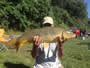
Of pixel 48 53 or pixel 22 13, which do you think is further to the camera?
pixel 22 13

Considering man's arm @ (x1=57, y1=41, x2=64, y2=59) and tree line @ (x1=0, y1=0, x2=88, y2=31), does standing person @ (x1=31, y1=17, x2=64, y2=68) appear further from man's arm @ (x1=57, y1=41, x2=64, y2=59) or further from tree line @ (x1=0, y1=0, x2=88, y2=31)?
tree line @ (x1=0, y1=0, x2=88, y2=31)

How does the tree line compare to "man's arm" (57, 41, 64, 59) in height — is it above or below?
above

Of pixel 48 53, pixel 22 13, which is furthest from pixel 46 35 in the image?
pixel 22 13

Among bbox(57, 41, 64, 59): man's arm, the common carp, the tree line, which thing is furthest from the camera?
the tree line

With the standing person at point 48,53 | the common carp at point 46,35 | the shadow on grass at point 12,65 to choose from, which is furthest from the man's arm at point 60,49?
the shadow on grass at point 12,65

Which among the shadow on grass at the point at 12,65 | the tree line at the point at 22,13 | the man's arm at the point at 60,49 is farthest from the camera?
the tree line at the point at 22,13

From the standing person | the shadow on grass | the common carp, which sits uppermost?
the common carp

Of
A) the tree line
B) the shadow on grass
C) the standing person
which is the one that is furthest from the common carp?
the tree line

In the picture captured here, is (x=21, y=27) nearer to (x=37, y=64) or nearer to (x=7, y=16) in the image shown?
(x=7, y=16)

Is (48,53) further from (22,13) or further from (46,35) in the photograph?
(22,13)

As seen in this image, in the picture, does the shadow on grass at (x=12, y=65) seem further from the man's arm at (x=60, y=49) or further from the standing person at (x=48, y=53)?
the man's arm at (x=60, y=49)

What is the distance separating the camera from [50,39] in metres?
2.59

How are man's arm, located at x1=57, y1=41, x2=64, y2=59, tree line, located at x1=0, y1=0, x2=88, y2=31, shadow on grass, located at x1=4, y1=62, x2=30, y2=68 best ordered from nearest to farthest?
man's arm, located at x1=57, y1=41, x2=64, y2=59
shadow on grass, located at x1=4, y1=62, x2=30, y2=68
tree line, located at x1=0, y1=0, x2=88, y2=31

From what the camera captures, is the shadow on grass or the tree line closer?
the shadow on grass
